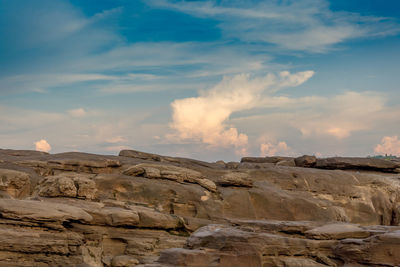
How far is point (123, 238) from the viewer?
22234mm

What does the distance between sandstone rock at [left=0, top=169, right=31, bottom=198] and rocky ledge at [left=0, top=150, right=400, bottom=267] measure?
0.06 meters

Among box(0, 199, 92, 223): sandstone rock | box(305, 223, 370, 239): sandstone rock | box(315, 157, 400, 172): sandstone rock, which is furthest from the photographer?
box(315, 157, 400, 172): sandstone rock

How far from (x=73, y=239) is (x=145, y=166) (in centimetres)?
1014

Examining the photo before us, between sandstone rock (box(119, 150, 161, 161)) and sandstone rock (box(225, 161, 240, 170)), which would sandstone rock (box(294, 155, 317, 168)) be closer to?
sandstone rock (box(225, 161, 240, 170))

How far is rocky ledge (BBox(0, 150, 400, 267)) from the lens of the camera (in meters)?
15.4

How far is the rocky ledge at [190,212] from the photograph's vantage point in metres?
15.4

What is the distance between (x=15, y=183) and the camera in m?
25.2

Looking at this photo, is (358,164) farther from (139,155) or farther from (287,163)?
(139,155)

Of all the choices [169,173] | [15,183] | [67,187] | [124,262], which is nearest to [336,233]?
A: [124,262]

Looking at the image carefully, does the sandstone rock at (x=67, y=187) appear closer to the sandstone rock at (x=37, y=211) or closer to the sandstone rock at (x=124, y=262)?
the sandstone rock at (x=37, y=211)

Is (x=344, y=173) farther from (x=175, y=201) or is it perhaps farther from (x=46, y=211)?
(x=46, y=211)

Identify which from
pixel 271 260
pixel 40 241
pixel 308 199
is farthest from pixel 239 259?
pixel 308 199

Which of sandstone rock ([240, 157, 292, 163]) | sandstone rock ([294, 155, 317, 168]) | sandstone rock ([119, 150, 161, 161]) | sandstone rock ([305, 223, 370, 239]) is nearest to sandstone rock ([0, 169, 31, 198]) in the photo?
sandstone rock ([119, 150, 161, 161])

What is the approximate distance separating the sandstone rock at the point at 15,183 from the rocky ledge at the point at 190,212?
2.4 inches
